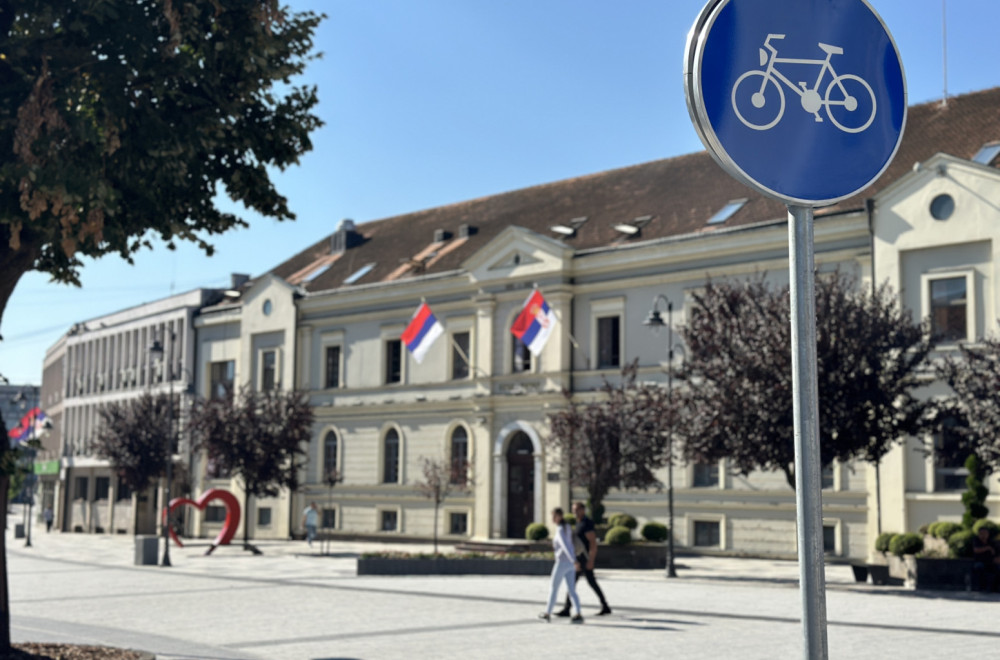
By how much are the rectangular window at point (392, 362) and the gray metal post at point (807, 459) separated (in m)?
43.1

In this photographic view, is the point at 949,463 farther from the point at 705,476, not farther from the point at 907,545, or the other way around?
the point at 705,476

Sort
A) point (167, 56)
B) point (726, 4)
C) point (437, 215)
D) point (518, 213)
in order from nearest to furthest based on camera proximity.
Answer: point (726, 4)
point (167, 56)
point (518, 213)
point (437, 215)

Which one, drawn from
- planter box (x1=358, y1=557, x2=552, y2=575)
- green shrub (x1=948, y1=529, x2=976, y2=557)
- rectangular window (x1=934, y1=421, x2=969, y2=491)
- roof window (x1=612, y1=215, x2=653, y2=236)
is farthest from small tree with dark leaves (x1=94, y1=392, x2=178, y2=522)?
green shrub (x1=948, y1=529, x2=976, y2=557)

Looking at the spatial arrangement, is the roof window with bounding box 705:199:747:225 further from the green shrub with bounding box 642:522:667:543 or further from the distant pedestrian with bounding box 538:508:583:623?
the distant pedestrian with bounding box 538:508:583:623

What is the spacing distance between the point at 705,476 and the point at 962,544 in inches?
561

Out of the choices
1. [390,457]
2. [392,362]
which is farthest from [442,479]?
[392,362]

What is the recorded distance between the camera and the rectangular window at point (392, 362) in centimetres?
4675

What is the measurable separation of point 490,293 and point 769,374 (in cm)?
1848

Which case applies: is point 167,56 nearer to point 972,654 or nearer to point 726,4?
point 726,4

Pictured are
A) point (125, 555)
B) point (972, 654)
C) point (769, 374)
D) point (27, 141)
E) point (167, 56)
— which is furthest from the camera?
point (125, 555)

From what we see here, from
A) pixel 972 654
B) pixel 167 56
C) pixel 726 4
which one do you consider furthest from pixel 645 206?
pixel 726 4

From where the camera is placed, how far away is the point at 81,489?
6644 cm

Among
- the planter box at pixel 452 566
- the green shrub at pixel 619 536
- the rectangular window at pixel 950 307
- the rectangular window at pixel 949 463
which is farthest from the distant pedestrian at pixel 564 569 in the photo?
the rectangular window at pixel 950 307

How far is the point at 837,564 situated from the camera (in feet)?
107
